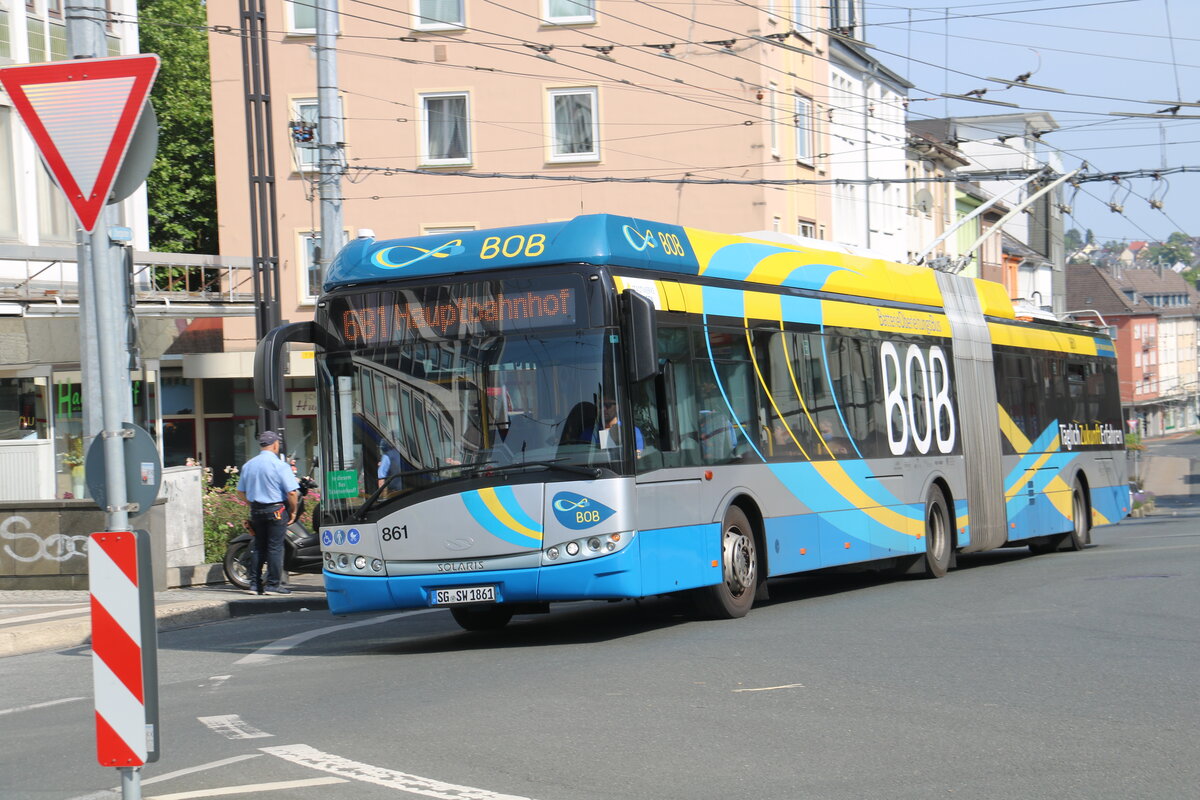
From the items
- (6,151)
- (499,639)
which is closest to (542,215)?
(6,151)

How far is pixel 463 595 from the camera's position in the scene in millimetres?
12203

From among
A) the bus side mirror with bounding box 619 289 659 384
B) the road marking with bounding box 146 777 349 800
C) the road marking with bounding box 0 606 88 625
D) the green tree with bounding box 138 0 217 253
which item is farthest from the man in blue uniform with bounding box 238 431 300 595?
the green tree with bounding box 138 0 217 253

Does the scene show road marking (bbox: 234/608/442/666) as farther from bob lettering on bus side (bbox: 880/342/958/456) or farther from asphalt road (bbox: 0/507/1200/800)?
bob lettering on bus side (bbox: 880/342/958/456)

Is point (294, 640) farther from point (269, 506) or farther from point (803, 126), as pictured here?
point (803, 126)

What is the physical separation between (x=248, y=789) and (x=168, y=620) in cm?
924

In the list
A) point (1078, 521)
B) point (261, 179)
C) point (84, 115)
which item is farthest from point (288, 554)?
point (84, 115)

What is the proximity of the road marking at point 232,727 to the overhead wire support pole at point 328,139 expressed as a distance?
1026cm

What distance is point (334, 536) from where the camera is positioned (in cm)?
1270

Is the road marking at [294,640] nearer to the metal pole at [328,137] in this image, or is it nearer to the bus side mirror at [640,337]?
the bus side mirror at [640,337]

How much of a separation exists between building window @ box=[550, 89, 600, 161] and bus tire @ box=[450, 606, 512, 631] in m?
26.3

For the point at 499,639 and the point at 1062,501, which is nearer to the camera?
the point at 499,639

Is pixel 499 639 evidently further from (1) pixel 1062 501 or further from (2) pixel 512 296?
(1) pixel 1062 501

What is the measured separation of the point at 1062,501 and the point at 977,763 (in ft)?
54.9

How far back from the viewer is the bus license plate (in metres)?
12.1
